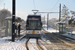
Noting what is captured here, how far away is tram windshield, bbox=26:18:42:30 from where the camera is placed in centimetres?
1717

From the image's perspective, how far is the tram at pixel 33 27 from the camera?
55.5 ft

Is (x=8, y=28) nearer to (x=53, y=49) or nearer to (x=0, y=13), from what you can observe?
(x=53, y=49)

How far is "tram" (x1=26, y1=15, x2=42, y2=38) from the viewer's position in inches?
666

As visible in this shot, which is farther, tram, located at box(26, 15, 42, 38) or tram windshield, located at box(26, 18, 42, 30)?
tram windshield, located at box(26, 18, 42, 30)

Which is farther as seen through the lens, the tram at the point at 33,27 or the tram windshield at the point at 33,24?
the tram windshield at the point at 33,24

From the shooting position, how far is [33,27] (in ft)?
56.5

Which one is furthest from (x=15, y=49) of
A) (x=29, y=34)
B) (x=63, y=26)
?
(x=63, y=26)

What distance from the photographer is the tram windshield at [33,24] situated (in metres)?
17.2

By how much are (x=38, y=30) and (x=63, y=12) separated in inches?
2524

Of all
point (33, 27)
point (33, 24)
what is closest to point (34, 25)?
point (33, 24)

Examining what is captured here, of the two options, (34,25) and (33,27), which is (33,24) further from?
(33,27)

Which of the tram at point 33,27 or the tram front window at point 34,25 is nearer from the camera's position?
the tram at point 33,27

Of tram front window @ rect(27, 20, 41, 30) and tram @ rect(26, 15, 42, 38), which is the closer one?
tram @ rect(26, 15, 42, 38)

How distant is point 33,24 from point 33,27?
0.45 meters
